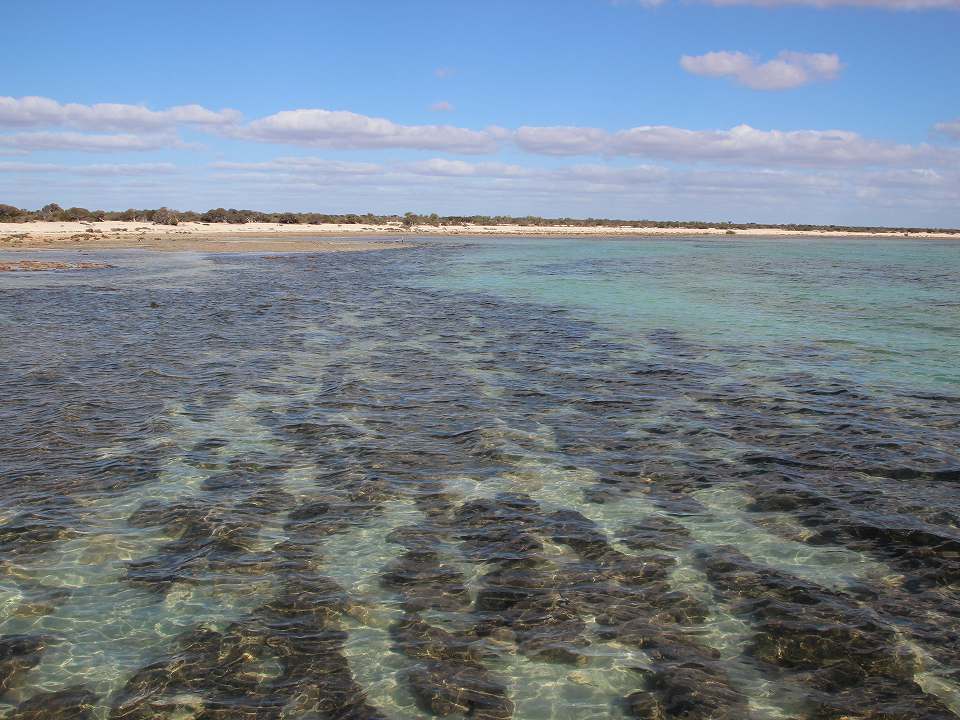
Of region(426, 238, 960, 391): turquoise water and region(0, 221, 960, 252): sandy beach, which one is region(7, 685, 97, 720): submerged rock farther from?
region(0, 221, 960, 252): sandy beach

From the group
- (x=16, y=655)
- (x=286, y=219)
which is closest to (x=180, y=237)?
(x=286, y=219)

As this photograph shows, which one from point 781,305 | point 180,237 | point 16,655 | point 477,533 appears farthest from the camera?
point 180,237

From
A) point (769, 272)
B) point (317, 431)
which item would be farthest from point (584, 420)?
point (769, 272)

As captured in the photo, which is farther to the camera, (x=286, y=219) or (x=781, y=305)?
(x=286, y=219)

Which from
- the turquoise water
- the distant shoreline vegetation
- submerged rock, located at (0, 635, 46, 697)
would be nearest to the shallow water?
submerged rock, located at (0, 635, 46, 697)

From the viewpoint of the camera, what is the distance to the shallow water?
5.44 metres

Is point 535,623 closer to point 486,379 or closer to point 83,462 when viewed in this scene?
point 83,462

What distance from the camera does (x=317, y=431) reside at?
→ 11.6 meters

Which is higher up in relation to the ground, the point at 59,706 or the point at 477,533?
the point at 477,533

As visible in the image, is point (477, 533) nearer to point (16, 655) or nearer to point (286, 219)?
point (16, 655)

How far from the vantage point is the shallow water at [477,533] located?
544 cm

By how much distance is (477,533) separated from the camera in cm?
791

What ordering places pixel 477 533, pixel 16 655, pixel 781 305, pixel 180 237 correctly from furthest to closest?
pixel 180 237
pixel 781 305
pixel 477 533
pixel 16 655

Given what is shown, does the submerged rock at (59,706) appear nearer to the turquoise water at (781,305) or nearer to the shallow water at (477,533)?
the shallow water at (477,533)
